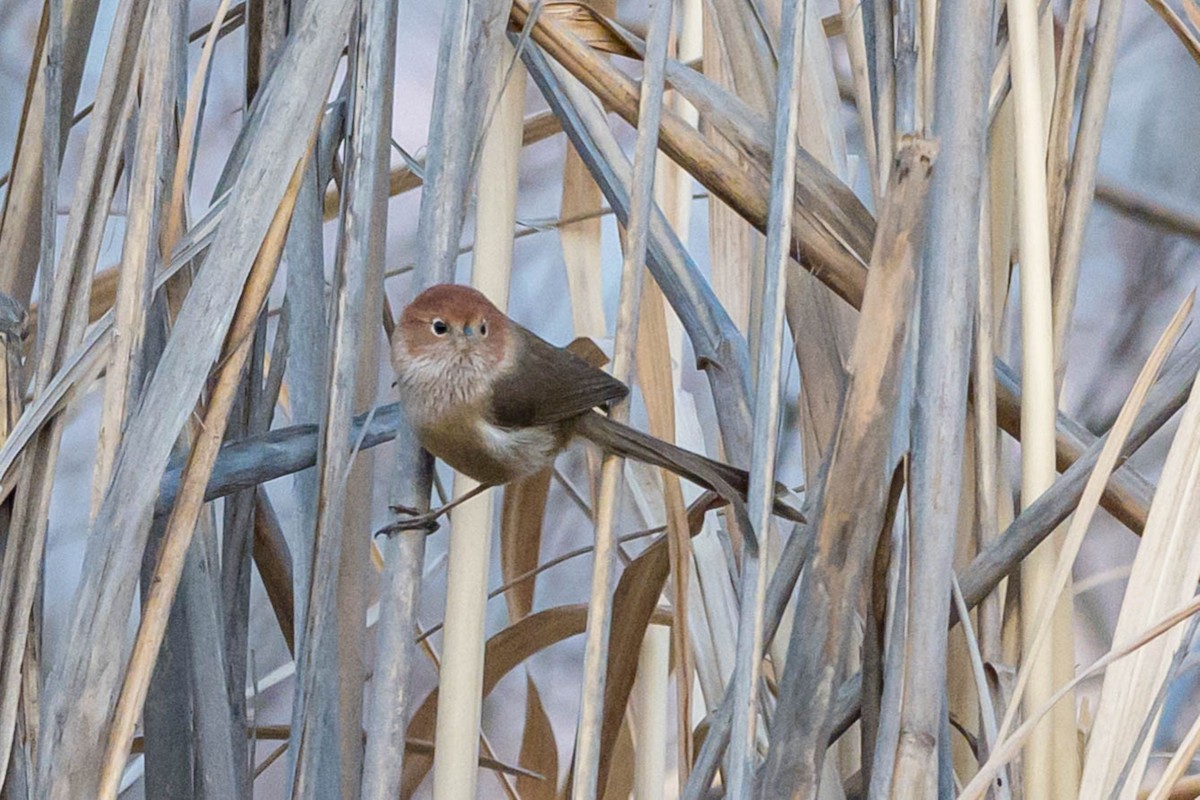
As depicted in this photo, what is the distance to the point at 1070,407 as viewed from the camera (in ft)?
7.02

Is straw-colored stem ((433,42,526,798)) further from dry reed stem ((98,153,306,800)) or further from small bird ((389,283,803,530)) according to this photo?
dry reed stem ((98,153,306,800))

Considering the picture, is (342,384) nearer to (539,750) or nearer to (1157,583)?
(1157,583)

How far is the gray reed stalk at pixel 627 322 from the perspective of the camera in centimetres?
81

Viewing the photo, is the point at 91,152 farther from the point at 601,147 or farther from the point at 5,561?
the point at 601,147

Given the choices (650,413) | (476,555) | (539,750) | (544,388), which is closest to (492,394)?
(544,388)

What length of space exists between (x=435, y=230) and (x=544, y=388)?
0.91ft

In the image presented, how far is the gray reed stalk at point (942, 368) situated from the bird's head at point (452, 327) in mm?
373

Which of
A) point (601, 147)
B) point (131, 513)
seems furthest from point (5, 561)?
point (601, 147)

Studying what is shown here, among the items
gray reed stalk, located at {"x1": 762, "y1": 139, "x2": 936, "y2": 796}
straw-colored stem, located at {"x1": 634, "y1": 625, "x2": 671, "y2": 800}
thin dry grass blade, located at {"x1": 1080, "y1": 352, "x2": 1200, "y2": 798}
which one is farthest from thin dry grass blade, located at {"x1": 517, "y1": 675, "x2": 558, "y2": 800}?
thin dry grass blade, located at {"x1": 1080, "y1": 352, "x2": 1200, "y2": 798}

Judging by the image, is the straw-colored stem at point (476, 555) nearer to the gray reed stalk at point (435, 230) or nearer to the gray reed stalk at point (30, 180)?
the gray reed stalk at point (435, 230)

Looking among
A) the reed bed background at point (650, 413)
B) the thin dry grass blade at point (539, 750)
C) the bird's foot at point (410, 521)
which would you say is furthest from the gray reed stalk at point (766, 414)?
the thin dry grass blade at point (539, 750)

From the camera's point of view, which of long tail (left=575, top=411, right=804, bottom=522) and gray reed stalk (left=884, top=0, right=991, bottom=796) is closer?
gray reed stalk (left=884, top=0, right=991, bottom=796)

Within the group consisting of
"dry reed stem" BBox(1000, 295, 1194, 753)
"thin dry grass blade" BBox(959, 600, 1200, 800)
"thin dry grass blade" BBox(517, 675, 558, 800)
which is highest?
"thin dry grass blade" BBox(517, 675, 558, 800)

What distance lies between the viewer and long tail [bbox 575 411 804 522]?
905mm
